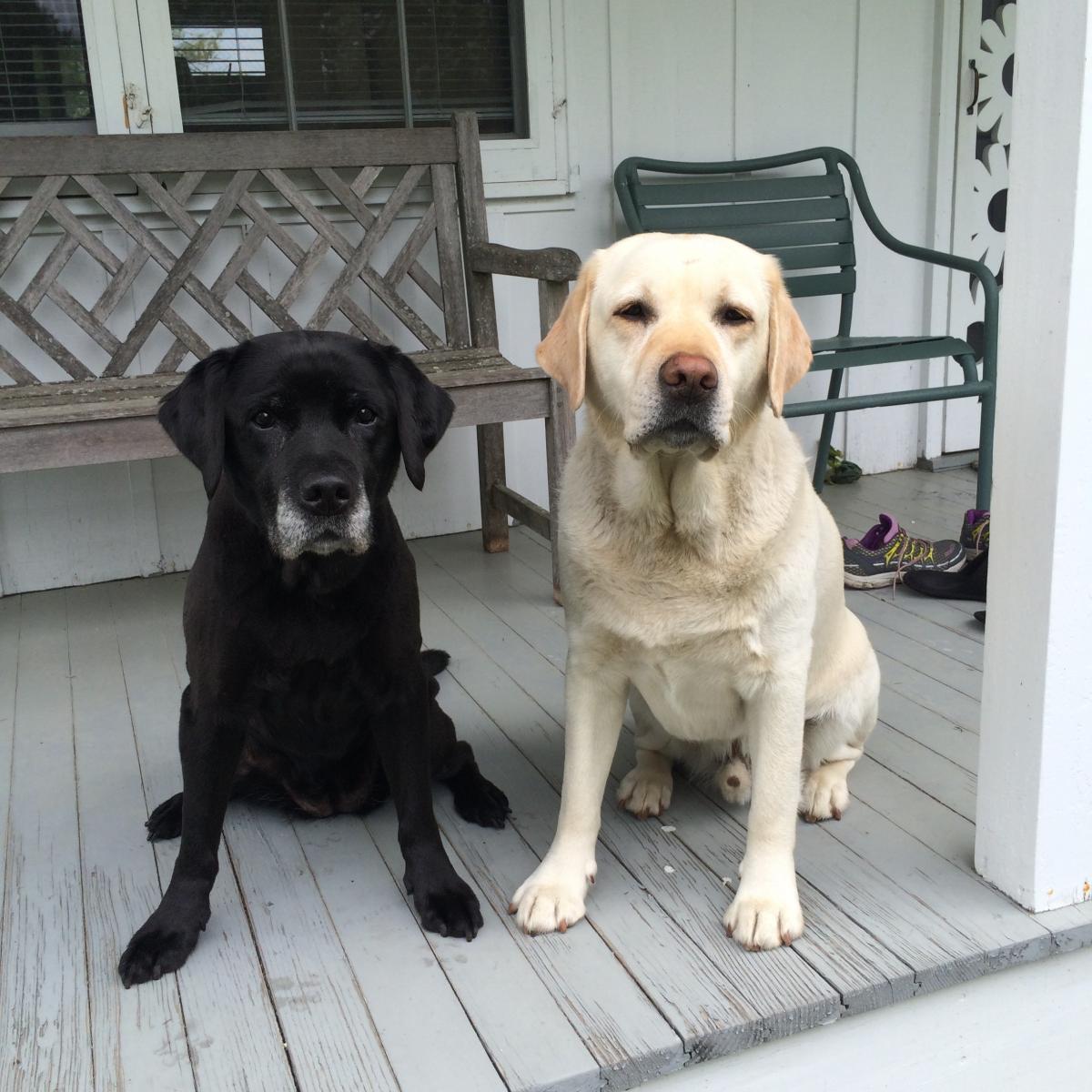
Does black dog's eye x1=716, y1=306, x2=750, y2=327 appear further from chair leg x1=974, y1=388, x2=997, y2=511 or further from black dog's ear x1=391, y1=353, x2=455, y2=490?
chair leg x1=974, y1=388, x2=997, y2=511

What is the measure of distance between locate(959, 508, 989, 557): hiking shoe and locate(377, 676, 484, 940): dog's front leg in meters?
2.07

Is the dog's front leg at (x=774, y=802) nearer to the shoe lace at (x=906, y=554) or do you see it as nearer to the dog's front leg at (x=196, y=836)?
the dog's front leg at (x=196, y=836)

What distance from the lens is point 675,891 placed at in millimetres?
1884

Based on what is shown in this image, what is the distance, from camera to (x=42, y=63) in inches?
130

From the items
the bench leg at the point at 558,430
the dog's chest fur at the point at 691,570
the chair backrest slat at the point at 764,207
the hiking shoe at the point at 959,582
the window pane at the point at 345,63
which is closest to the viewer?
the dog's chest fur at the point at 691,570

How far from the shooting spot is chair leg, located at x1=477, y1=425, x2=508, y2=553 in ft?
12.4

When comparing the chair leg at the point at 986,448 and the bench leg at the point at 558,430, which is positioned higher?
the bench leg at the point at 558,430

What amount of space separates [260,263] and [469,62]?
0.93 m

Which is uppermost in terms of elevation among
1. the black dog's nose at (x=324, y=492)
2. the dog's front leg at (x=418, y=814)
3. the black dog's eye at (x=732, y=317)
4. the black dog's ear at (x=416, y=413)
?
the black dog's eye at (x=732, y=317)

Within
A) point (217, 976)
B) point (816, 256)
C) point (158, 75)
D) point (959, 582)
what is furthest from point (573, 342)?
point (816, 256)

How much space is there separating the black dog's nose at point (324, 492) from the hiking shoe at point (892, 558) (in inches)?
80.6

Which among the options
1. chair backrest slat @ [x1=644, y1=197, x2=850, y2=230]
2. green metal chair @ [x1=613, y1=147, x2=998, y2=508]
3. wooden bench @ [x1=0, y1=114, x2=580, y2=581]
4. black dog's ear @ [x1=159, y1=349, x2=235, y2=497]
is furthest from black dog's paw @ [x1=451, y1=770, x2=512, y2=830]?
chair backrest slat @ [x1=644, y1=197, x2=850, y2=230]

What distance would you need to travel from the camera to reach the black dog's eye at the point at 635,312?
162cm

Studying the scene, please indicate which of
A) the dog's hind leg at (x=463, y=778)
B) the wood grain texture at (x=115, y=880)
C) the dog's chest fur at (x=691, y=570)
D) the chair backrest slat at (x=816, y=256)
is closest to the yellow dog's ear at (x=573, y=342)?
the dog's chest fur at (x=691, y=570)
